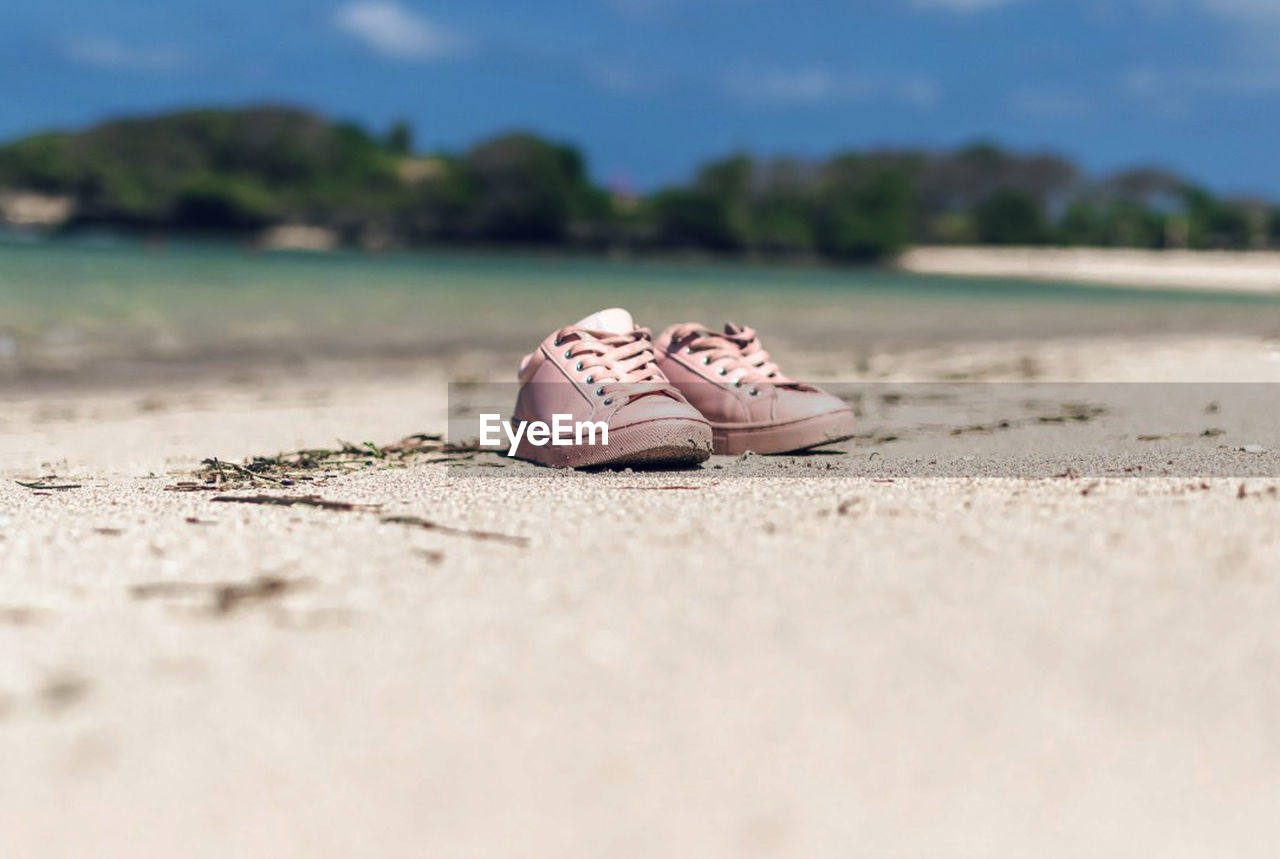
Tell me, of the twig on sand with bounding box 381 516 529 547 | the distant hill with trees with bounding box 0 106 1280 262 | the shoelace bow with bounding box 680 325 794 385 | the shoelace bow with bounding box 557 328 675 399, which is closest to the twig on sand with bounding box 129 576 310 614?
the twig on sand with bounding box 381 516 529 547

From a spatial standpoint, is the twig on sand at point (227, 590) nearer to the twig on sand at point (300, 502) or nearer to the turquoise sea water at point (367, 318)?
the twig on sand at point (300, 502)

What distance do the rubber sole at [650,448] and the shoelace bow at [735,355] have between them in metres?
0.53

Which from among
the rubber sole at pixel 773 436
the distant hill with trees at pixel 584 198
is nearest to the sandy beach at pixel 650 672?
the rubber sole at pixel 773 436

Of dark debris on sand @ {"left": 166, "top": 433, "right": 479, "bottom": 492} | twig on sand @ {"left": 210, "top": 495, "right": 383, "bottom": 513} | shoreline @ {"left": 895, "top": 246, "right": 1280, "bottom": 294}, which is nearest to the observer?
twig on sand @ {"left": 210, "top": 495, "right": 383, "bottom": 513}

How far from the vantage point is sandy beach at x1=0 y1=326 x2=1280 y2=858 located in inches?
51.9

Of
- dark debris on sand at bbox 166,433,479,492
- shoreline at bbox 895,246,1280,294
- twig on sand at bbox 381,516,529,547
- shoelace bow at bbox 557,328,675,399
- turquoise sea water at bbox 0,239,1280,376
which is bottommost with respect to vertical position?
twig on sand at bbox 381,516,529,547

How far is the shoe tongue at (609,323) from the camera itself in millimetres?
3916

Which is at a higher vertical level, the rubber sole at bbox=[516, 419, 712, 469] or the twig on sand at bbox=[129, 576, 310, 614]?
the rubber sole at bbox=[516, 419, 712, 469]

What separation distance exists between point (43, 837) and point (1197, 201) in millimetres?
111122

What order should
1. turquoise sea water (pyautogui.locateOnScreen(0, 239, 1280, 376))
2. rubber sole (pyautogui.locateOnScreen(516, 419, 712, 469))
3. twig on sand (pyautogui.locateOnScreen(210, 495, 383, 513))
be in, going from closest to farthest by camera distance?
twig on sand (pyautogui.locateOnScreen(210, 495, 383, 513)) < rubber sole (pyautogui.locateOnScreen(516, 419, 712, 469)) < turquoise sea water (pyautogui.locateOnScreen(0, 239, 1280, 376))

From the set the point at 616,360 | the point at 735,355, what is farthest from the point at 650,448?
the point at 735,355

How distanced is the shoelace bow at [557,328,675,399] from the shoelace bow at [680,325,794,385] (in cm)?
24

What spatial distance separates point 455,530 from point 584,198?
343ft

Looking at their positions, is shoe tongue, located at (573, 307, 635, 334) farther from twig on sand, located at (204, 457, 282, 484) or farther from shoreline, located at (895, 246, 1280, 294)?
shoreline, located at (895, 246, 1280, 294)
